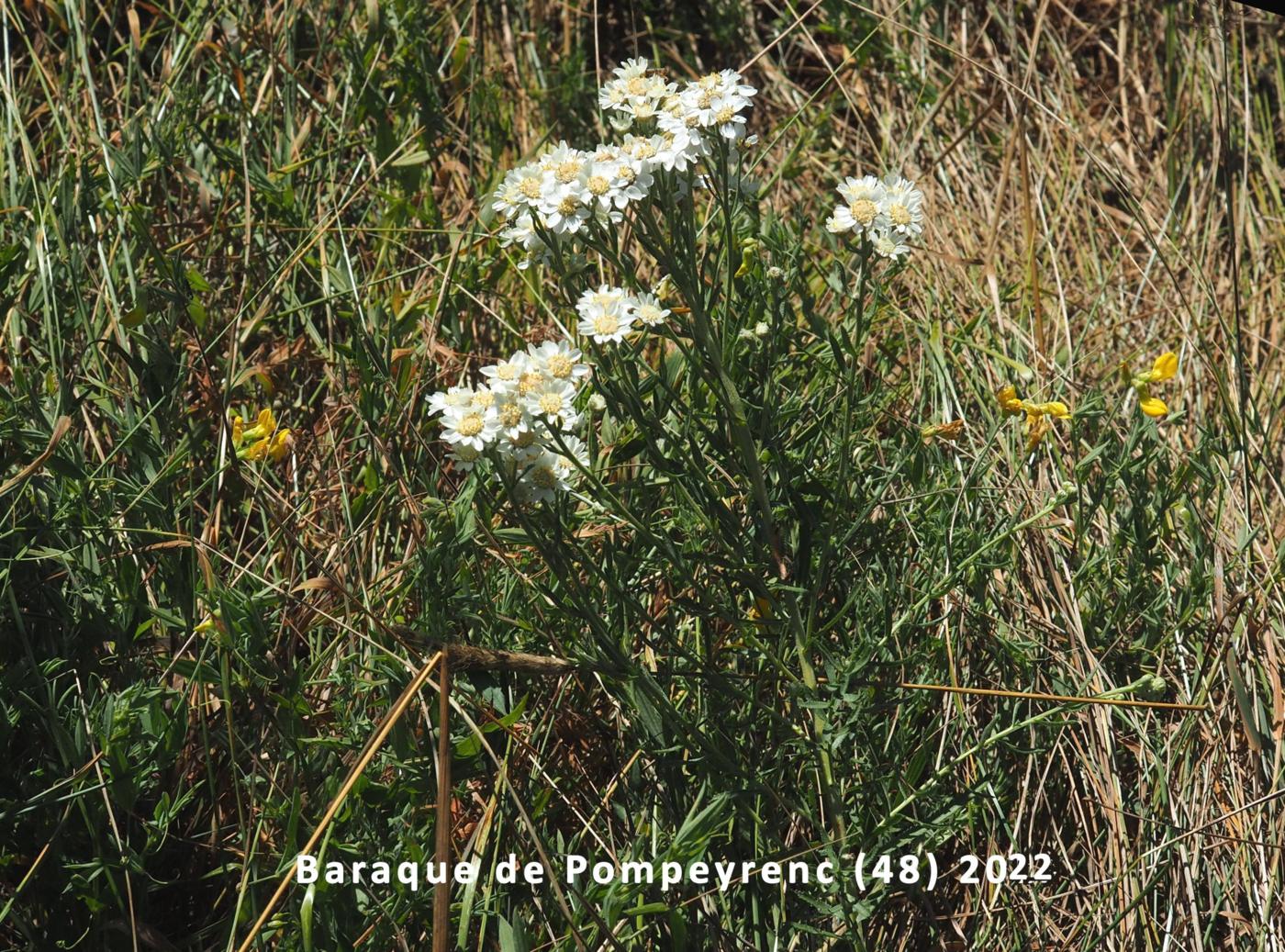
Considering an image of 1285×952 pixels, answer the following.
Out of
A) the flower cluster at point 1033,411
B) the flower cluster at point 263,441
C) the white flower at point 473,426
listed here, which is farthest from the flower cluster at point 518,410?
the flower cluster at point 1033,411

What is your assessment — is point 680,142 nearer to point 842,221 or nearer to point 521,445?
point 842,221

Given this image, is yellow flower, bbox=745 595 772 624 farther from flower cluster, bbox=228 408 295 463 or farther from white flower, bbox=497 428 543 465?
flower cluster, bbox=228 408 295 463

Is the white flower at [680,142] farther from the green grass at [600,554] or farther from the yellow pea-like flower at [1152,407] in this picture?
the yellow pea-like flower at [1152,407]

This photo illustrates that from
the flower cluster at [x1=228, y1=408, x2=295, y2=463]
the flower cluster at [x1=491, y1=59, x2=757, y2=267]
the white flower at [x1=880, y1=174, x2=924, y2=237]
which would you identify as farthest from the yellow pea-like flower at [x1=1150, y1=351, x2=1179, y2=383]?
the flower cluster at [x1=228, y1=408, x2=295, y2=463]

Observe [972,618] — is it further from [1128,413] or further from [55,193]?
[55,193]

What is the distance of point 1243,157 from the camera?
2551mm

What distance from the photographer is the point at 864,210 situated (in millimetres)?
1470

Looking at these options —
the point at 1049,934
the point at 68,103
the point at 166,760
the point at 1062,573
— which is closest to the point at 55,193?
the point at 68,103

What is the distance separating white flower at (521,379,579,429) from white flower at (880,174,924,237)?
0.46 m

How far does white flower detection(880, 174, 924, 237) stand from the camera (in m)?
1.47

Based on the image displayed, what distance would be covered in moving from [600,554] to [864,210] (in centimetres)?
67

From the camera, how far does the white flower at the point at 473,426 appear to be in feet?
4.28

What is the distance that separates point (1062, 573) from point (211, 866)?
53.2 inches

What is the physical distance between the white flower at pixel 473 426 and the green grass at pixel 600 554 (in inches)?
5.4
